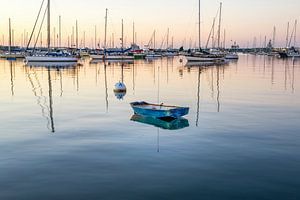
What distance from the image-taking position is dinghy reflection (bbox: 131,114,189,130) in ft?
72.1

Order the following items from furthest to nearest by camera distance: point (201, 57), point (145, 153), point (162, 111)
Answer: point (201, 57) → point (162, 111) → point (145, 153)

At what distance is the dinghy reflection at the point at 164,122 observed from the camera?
22.0m

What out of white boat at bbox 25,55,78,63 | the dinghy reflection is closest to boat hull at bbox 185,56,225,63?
white boat at bbox 25,55,78,63

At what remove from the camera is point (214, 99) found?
1359 inches

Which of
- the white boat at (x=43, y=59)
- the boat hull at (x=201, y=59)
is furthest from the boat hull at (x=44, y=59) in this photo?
the boat hull at (x=201, y=59)

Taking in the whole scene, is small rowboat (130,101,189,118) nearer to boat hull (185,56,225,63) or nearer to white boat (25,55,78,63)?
white boat (25,55,78,63)

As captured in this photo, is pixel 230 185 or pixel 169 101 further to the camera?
pixel 169 101

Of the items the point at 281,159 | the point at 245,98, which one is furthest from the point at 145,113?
the point at 245,98

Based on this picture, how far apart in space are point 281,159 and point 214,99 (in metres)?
19.1

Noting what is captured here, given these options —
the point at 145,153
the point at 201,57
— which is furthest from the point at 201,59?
the point at 145,153

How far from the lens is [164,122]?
22938 mm

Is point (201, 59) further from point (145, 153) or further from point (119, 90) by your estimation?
point (145, 153)

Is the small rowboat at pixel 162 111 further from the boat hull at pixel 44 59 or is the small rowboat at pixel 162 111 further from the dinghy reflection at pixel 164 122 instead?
the boat hull at pixel 44 59

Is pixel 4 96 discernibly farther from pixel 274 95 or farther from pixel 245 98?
pixel 274 95
